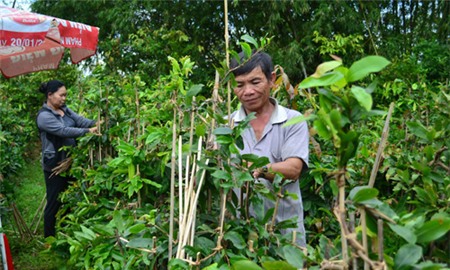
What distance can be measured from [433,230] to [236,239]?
67cm

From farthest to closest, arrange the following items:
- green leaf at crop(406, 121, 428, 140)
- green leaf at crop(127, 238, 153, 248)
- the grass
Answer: the grass → green leaf at crop(127, 238, 153, 248) → green leaf at crop(406, 121, 428, 140)

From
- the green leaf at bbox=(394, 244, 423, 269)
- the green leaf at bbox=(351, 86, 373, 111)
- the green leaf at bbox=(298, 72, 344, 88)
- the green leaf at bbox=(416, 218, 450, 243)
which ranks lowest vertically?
the green leaf at bbox=(394, 244, 423, 269)

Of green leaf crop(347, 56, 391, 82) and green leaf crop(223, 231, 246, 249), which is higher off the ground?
green leaf crop(347, 56, 391, 82)

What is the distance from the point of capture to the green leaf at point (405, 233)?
0.94 metres

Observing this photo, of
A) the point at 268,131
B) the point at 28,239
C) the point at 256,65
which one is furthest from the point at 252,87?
the point at 28,239

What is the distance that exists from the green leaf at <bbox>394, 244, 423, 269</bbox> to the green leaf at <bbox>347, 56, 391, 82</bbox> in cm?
32

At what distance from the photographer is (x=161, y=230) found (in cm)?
166

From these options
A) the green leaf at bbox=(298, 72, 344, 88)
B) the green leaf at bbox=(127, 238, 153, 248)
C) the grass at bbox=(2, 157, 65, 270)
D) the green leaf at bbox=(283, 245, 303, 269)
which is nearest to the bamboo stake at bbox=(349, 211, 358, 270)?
the green leaf at bbox=(283, 245, 303, 269)

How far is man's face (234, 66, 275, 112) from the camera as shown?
209cm

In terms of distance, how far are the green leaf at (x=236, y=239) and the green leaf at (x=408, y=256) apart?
0.62 m

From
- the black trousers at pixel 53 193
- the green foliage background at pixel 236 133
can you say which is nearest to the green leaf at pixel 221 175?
the green foliage background at pixel 236 133

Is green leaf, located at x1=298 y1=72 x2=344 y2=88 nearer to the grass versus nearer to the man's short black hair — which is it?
the man's short black hair

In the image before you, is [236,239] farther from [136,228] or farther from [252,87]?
[252,87]

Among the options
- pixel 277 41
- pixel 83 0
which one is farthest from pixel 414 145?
pixel 83 0
